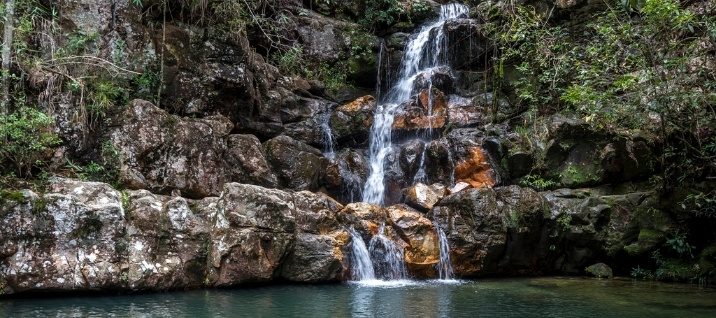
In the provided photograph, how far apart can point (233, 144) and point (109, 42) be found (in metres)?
3.73

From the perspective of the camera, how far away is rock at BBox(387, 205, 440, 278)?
38.7ft

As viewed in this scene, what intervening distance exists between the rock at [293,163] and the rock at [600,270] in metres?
6.86

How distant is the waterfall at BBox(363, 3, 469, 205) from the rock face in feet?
15.6

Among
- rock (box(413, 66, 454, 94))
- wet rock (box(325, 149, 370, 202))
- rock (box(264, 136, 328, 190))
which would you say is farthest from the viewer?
rock (box(413, 66, 454, 94))

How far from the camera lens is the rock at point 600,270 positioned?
12.5 m

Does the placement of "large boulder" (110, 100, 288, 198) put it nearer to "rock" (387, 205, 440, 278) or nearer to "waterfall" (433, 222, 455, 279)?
"rock" (387, 205, 440, 278)

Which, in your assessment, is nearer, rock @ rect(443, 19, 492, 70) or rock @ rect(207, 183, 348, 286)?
rock @ rect(207, 183, 348, 286)

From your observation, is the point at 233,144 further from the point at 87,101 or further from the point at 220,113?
the point at 87,101

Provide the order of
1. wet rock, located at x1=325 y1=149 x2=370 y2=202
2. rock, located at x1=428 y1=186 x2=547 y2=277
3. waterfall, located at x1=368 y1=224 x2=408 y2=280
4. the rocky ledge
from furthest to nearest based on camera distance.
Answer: wet rock, located at x1=325 y1=149 x2=370 y2=202 < rock, located at x1=428 y1=186 x2=547 y2=277 < waterfall, located at x1=368 y1=224 x2=408 y2=280 < the rocky ledge

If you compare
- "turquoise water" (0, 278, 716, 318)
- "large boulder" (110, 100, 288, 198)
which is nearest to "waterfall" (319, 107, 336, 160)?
"large boulder" (110, 100, 288, 198)

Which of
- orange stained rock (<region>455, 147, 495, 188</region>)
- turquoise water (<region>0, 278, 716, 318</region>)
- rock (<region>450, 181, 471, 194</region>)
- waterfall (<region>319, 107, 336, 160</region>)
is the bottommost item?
turquoise water (<region>0, 278, 716, 318</region>)

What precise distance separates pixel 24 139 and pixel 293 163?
5.94 meters

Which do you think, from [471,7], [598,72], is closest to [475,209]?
[598,72]

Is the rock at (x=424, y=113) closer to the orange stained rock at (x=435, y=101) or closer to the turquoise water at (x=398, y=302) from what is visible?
the orange stained rock at (x=435, y=101)
